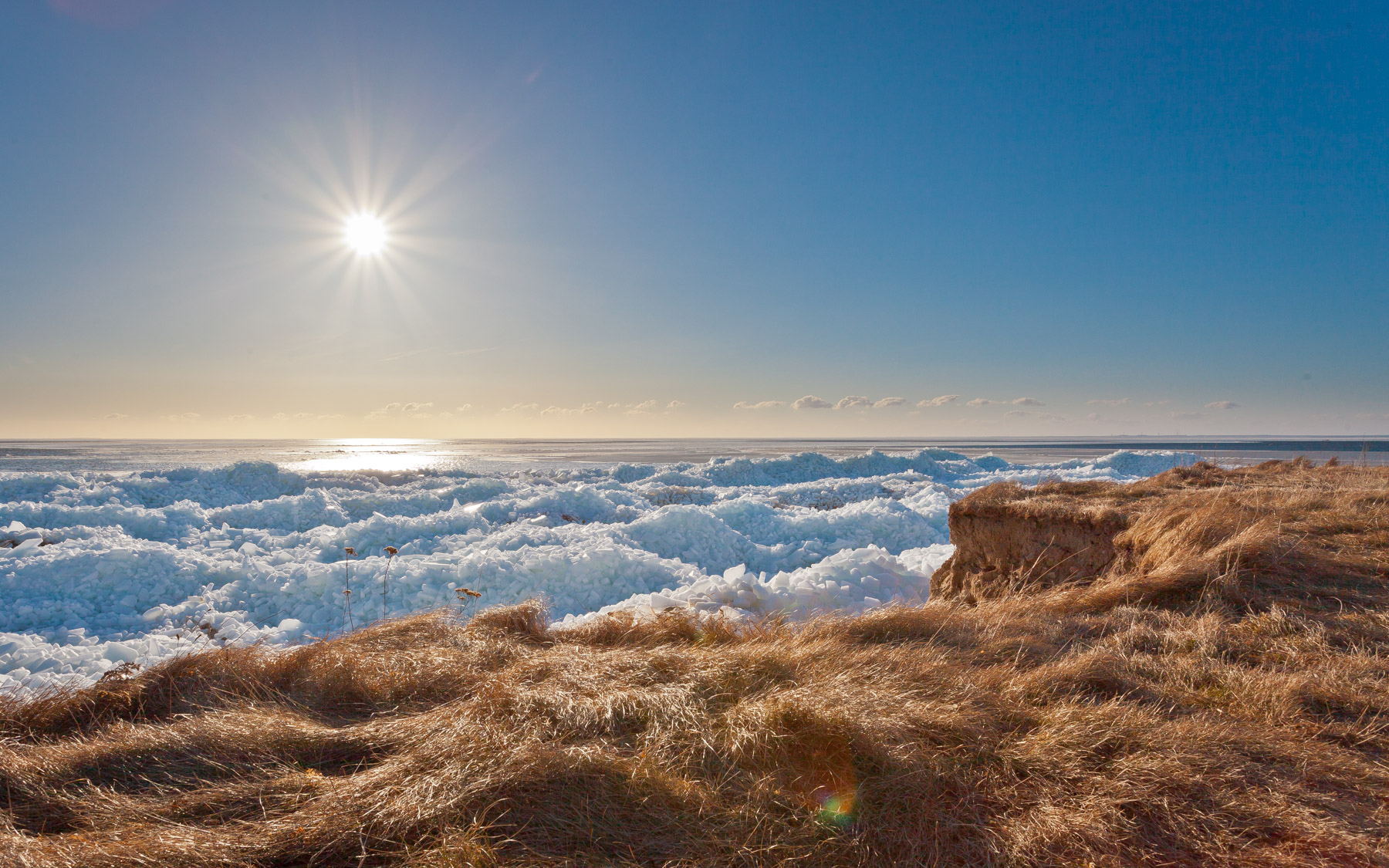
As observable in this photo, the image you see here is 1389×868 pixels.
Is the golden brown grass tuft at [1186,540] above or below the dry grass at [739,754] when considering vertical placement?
above

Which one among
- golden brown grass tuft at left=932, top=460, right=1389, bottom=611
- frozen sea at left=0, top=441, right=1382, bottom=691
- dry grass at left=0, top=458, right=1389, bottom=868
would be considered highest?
golden brown grass tuft at left=932, top=460, right=1389, bottom=611

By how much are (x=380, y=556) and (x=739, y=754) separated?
42.8 feet

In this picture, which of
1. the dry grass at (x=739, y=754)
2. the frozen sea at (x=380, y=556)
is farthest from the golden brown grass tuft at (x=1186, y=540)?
the frozen sea at (x=380, y=556)

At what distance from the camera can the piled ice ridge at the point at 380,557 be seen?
834 centimetres

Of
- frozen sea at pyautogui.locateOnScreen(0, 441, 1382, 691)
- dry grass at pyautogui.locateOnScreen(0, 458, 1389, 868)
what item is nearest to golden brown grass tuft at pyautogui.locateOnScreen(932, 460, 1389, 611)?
dry grass at pyautogui.locateOnScreen(0, 458, 1389, 868)

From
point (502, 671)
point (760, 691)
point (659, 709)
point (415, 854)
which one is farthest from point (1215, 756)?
point (502, 671)

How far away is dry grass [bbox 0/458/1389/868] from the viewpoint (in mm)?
1823

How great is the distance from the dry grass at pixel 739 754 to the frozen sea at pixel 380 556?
1.51 meters

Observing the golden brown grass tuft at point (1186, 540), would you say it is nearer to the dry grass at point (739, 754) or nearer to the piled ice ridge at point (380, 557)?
the dry grass at point (739, 754)

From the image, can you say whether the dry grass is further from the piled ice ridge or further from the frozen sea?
the piled ice ridge

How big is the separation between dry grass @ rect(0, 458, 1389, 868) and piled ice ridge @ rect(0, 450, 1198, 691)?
1.64 m

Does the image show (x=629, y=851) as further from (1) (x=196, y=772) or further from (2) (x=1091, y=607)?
(2) (x=1091, y=607)

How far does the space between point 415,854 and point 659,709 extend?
3.55ft

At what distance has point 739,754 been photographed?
220cm
